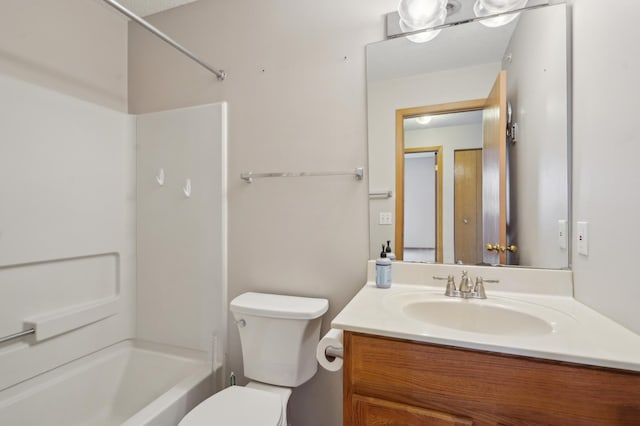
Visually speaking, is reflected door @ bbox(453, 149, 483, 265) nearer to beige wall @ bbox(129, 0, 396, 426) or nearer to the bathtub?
beige wall @ bbox(129, 0, 396, 426)

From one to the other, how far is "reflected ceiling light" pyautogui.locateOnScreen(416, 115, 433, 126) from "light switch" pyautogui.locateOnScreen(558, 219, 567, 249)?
2.12 feet

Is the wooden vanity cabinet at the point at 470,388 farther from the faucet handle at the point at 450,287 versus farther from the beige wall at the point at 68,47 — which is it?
the beige wall at the point at 68,47

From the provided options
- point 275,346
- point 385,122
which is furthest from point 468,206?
point 275,346

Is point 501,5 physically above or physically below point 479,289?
above

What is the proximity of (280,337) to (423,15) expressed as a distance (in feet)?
5.10

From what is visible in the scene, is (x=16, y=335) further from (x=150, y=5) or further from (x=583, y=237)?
(x=583, y=237)

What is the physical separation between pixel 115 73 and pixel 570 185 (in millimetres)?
2502

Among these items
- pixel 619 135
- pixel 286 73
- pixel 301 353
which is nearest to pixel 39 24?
pixel 286 73

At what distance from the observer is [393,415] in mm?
860

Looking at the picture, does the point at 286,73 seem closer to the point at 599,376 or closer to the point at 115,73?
the point at 115,73

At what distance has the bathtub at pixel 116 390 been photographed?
1.33m

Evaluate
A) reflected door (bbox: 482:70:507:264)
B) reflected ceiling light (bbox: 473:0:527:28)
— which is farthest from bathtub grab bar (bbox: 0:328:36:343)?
reflected ceiling light (bbox: 473:0:527:28)

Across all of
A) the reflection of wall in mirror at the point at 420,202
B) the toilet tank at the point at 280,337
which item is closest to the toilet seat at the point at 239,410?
the toilet tank at the point at 280,337

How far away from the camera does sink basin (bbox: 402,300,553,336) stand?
1.02 metres
